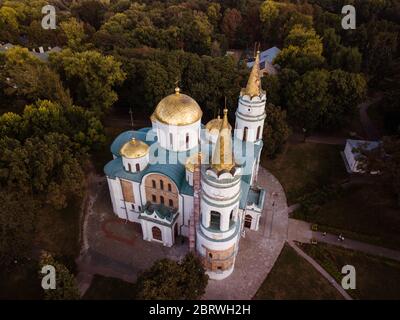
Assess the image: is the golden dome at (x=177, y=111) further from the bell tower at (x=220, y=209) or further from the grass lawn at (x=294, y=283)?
the grass lawn at (x=294, y=283)

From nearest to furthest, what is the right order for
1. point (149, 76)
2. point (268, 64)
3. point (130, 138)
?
point (130, 138) → point (149, 76) → point (268, 64)

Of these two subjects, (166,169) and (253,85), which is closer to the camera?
(166,169)

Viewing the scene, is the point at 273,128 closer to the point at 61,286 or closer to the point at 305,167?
the point at 305,167

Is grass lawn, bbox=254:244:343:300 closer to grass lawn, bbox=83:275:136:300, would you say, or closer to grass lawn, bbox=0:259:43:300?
grass lawn, bbox=83:275:136:300

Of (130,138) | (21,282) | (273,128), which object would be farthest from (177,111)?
(21,282)

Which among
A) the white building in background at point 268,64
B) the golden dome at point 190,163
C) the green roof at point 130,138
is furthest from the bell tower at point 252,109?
the white building in background at point 268,64

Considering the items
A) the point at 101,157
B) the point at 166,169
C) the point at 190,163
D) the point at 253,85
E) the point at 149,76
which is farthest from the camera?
the point at 149,76
